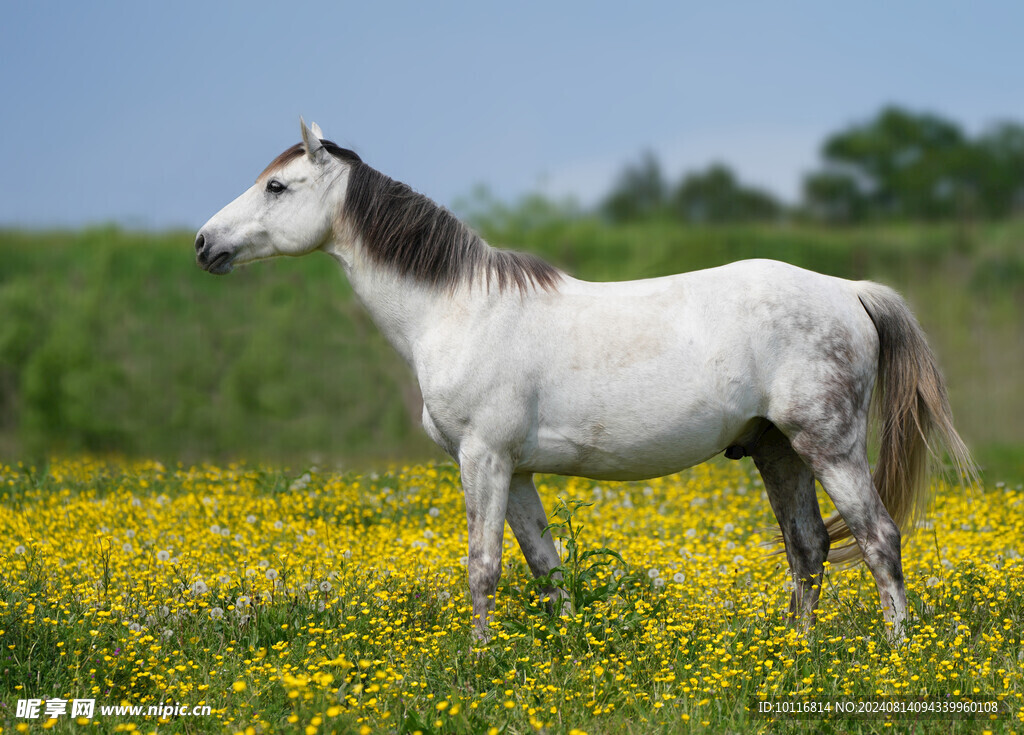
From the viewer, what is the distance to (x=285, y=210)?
16.0ft

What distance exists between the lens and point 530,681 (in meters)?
3.93

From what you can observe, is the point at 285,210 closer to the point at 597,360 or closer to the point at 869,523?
the point at 597,360

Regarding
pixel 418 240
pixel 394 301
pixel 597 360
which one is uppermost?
pixel 418 240

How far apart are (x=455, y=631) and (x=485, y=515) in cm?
66

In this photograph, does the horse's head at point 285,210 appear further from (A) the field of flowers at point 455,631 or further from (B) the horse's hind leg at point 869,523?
(B) the horse's hind leg at point 869,523

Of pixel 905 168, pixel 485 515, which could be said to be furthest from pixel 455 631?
pixel 905 168

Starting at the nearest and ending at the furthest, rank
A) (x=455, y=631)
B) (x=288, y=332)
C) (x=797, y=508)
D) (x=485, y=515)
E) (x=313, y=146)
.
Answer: (x=485, y=515) < (x=455, y=631) < (x=313, y=146) < (x=797, y=508) < (x=288, y=332)

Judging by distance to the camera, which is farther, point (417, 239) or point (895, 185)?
point (895, 185)

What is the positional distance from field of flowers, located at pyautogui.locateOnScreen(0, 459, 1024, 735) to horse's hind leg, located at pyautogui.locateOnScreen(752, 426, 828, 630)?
155 millimetres

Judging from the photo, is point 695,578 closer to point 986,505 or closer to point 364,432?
point 986,505

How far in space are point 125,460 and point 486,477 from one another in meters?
7.05

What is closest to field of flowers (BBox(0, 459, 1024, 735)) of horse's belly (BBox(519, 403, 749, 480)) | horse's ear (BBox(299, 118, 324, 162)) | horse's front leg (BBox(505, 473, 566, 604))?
horse's front leg (BBox(505, 473, 566, 604))

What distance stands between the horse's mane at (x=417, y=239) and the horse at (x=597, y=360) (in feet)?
0.04

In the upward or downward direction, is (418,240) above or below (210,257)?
above
